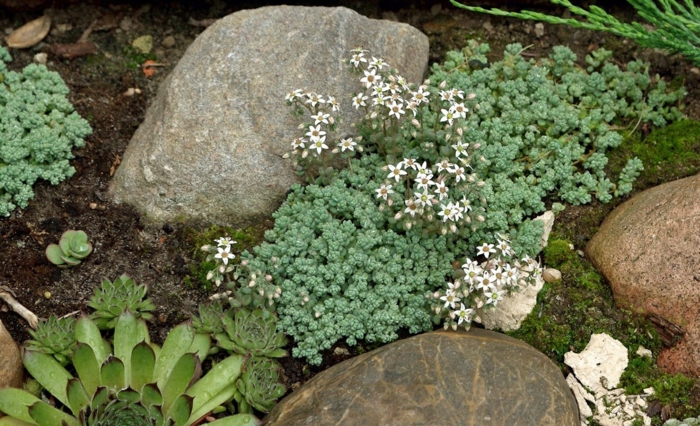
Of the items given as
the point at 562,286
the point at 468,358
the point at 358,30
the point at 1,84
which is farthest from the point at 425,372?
the point at 1,84

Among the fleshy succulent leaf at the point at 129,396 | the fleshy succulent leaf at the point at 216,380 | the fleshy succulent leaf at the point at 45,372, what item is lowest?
the fleshy succulent leaf at the point at 45,372

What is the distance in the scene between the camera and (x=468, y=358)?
13.0ft

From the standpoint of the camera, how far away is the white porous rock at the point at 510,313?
14.9 ft

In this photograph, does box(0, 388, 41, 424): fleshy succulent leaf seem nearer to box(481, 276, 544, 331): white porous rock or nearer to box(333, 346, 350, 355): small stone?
box(333, 346, 350, 355): small stone

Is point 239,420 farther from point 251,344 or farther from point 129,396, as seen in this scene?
point 129,396

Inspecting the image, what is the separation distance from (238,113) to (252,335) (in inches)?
59.4

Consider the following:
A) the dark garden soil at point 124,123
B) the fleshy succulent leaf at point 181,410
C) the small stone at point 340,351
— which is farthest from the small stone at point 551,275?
the fleshy succulent leaf at point 181,410

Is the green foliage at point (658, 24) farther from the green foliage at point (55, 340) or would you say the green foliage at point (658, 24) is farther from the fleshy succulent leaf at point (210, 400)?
the green foliage at point (55, 340)

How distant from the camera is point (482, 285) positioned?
414cm

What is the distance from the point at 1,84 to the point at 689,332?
4.74 m

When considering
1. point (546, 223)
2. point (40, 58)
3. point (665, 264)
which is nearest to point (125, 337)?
point (40, 58)

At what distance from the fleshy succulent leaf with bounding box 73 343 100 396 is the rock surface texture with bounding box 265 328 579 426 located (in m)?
0.98

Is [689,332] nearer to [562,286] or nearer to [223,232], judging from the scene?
[562,286]

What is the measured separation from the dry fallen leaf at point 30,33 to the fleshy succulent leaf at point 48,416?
3009 mm
